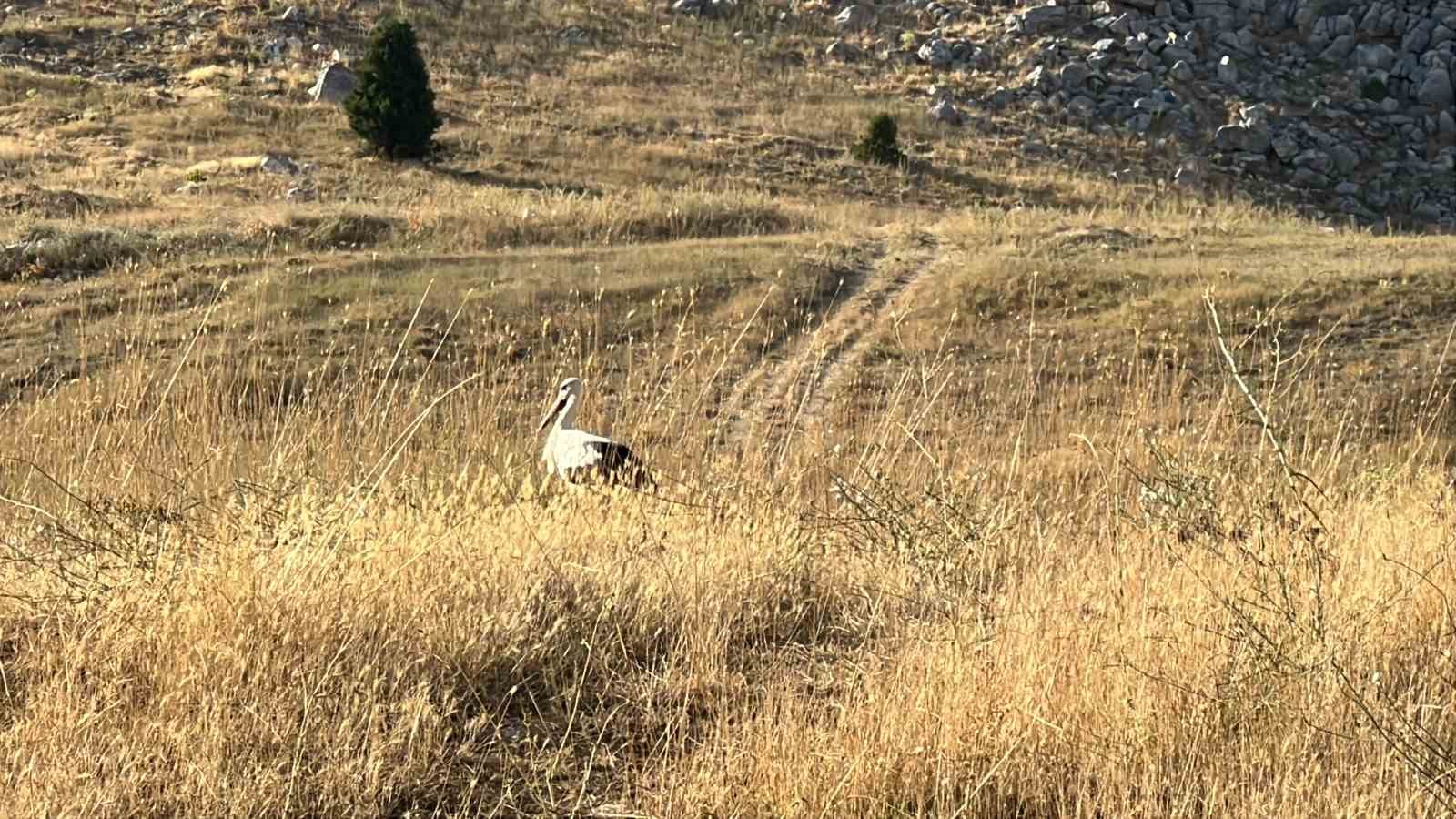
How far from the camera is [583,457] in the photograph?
20.0ft

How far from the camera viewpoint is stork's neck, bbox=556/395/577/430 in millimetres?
7363

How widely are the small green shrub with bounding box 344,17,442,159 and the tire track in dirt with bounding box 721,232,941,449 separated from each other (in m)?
12.6

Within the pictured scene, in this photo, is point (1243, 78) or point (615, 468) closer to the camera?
point (615, 468)

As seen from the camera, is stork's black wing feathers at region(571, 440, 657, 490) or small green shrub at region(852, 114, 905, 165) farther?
small green shrub at region(852, 114, 905, 165)

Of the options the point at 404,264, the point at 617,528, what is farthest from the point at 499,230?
the point at 617,528

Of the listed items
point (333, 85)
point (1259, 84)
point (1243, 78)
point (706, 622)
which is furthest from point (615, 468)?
point (1243, 78)

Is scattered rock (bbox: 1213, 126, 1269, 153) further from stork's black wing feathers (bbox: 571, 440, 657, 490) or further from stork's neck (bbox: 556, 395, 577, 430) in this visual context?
stork's black wing feathers (bbox: 571, 440, 657, 490)

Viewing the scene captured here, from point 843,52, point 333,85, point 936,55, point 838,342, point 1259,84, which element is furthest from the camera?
point 843,52

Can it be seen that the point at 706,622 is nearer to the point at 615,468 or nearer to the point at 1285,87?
the point at 615,468

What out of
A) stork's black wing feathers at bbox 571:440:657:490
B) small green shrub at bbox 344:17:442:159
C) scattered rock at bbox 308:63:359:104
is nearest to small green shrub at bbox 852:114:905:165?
small green shrub at bbox 344:17:442:159

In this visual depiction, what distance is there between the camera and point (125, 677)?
113 inches

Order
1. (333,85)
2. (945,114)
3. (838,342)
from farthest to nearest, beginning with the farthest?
(945,114) < (333,85) < (838,342)

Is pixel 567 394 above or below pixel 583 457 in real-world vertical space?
below

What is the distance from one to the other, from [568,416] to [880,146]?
937 inches
